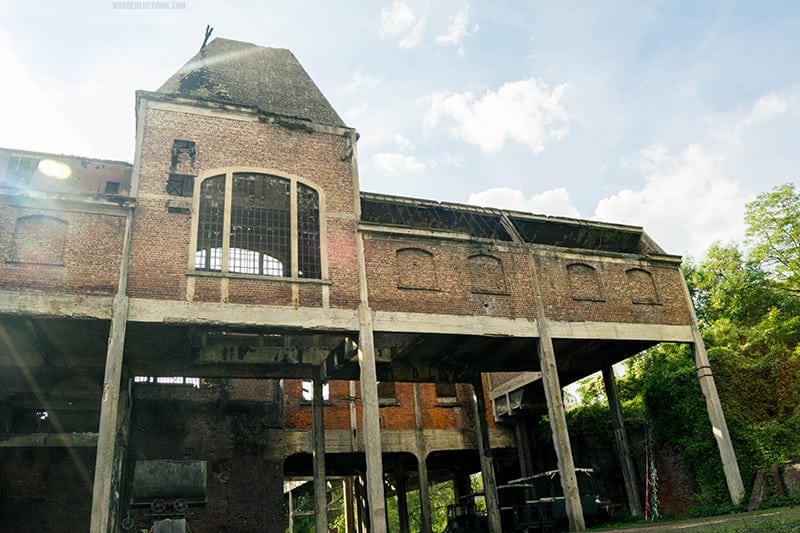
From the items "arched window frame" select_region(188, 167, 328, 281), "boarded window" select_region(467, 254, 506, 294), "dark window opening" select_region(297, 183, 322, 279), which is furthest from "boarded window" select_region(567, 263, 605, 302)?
"dark window opening" select_region(297, 183, 322, 279)

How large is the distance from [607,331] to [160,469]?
11955mm

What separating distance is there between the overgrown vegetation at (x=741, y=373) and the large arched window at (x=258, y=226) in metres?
12.7

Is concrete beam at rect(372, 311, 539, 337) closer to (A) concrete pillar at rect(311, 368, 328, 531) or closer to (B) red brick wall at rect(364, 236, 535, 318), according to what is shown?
(B) red brick wall at rect(364, 236, 535, 318)

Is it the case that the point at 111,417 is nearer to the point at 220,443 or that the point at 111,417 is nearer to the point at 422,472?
the point at 220,443

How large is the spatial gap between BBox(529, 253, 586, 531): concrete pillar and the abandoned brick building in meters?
0.06

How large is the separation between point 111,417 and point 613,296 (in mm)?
13381

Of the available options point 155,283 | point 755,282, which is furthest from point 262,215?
point 755,282

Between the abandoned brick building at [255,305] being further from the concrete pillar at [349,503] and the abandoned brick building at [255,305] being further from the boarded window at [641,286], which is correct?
the concrete pillar at [349,503]

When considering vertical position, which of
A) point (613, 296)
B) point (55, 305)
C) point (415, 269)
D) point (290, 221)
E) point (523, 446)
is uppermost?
point (290, 221)

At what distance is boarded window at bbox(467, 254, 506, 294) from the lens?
15.6 m

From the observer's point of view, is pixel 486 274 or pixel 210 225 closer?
pixel 210 225

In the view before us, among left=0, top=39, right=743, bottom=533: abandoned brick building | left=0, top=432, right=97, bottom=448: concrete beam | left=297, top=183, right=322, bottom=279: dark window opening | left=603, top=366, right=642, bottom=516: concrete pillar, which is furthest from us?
left=603, top=366, right=642, bottom=516: concrete pillar

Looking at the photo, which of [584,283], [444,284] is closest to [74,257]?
[444,284]

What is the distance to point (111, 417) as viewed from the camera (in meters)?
11.5
